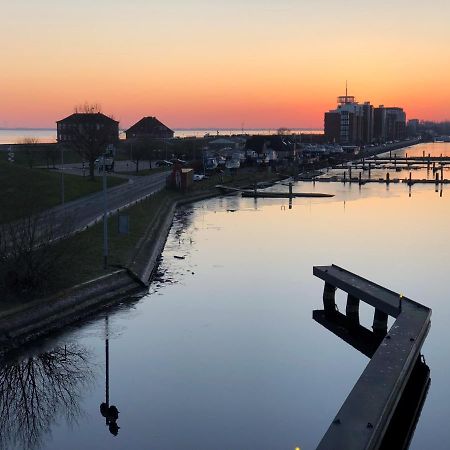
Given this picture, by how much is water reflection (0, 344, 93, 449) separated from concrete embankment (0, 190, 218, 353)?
1611mm

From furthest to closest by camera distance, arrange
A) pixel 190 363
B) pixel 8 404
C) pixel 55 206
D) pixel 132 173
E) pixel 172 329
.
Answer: pixel 132 173
pixel 55 206
pixel 172 329
pixel 190 363
pixel 8 404

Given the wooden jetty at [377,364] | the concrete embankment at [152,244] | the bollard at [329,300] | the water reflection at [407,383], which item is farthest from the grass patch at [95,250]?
the water reflection at [407,383]

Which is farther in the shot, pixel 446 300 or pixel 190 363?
pixel 446 300

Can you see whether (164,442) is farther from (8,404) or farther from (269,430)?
(8,404)

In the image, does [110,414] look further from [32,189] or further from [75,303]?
[32,189]

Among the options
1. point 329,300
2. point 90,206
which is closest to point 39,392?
point 329,300

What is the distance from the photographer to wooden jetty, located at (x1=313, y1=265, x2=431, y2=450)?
17.3m

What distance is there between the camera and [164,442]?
19891mm

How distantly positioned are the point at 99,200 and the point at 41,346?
124ft

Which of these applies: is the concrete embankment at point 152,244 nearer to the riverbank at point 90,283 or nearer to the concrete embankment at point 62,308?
the riverbank at point 90,283

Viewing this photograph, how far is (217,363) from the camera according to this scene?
26109mm

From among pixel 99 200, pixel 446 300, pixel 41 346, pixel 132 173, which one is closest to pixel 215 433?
pixel 41 346

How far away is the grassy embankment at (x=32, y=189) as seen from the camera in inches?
2123

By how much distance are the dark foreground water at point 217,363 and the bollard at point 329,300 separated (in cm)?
69
